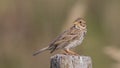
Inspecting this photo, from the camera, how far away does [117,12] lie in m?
11.7

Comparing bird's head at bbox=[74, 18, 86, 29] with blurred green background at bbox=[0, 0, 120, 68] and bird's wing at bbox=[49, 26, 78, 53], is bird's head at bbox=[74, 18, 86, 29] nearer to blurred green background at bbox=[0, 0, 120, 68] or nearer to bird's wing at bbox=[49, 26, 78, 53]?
bird's wing at bbox=[49, 26, 78, 53]

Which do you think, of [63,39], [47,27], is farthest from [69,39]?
[47,27]

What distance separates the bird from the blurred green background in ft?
5.77

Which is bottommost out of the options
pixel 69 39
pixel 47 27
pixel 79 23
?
pixel 47 27

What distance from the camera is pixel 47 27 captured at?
11.7 m

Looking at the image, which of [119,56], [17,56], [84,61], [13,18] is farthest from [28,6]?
[84,61]

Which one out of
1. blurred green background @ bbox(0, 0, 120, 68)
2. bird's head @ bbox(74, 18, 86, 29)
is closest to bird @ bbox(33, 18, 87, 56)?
bird's head @ bbox(74, 18, 86, 29)

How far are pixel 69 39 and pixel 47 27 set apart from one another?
287 centimetres

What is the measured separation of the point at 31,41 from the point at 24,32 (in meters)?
0.38

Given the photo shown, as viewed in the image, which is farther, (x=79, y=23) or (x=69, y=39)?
(x=79, y=23)

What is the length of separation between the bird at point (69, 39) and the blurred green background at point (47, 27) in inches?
69.2

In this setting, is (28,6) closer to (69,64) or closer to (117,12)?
(117,12)

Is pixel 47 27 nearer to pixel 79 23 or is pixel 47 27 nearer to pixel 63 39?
pixel 79 23

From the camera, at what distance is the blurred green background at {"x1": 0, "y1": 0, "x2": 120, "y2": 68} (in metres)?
11.2
